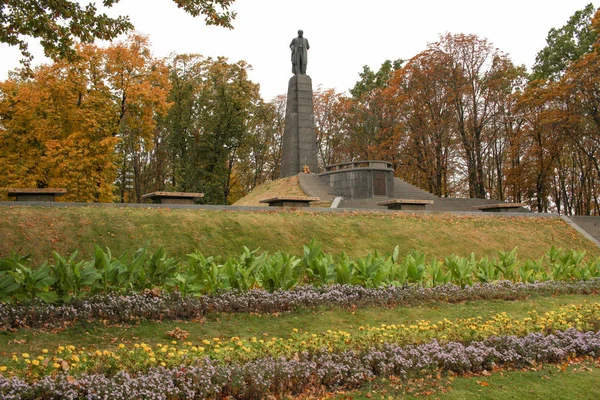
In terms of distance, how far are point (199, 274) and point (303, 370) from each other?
3.84 m

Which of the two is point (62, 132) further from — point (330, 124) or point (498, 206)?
point (330, 124)

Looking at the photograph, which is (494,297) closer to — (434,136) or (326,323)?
(326,323)

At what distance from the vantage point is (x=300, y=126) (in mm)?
32219

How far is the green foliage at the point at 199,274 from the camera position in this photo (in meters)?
7.18

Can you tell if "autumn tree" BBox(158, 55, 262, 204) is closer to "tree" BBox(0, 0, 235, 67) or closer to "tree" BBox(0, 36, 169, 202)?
"tree" BBox(0, 36, 169, 202)

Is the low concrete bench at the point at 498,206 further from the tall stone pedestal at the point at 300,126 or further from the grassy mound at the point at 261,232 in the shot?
the tall stone pedestal at the point at 300,126

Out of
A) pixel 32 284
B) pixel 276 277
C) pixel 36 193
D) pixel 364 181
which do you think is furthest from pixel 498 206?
pixel 32 284

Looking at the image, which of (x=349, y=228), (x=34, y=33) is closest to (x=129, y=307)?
(x=34, y=33)

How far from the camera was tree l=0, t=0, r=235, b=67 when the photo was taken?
1167cm

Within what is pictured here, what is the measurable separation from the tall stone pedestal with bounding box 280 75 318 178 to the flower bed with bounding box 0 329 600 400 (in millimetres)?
26298

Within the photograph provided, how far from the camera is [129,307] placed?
732 centimetres

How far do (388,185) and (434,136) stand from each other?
8.32 metres

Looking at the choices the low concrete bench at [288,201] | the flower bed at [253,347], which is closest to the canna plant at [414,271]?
the flower bed at [253,347]

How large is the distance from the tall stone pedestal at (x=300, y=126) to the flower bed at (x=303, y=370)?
26.3 m
